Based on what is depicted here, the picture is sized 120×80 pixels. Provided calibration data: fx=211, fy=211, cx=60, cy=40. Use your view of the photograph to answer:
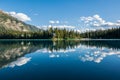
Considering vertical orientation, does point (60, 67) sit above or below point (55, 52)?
above

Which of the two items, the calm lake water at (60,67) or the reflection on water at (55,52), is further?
the reflection on water at (55,52)

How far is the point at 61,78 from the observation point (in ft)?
53.9

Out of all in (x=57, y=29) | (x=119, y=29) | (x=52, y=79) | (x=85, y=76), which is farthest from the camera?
(x=119, y=29)

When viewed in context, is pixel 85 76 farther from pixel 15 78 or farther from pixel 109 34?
pixel 109 34

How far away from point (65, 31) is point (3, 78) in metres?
164

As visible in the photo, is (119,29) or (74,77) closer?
(74,77)

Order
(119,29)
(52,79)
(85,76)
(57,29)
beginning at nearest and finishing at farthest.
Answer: (52,79) < (85,76) < (57,29) < (119,29)

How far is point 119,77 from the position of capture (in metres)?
16.7

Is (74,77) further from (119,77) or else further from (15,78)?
(15,78)

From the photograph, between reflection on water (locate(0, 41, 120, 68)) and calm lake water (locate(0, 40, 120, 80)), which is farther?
reflection on water (locate(0, 41, 120, 68))

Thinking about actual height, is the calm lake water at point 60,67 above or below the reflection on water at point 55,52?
above

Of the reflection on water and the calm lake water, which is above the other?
the calm lake water

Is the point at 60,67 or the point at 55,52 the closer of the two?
the point at 60,67

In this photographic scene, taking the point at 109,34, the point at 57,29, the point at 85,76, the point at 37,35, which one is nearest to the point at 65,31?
the point at 57,29
